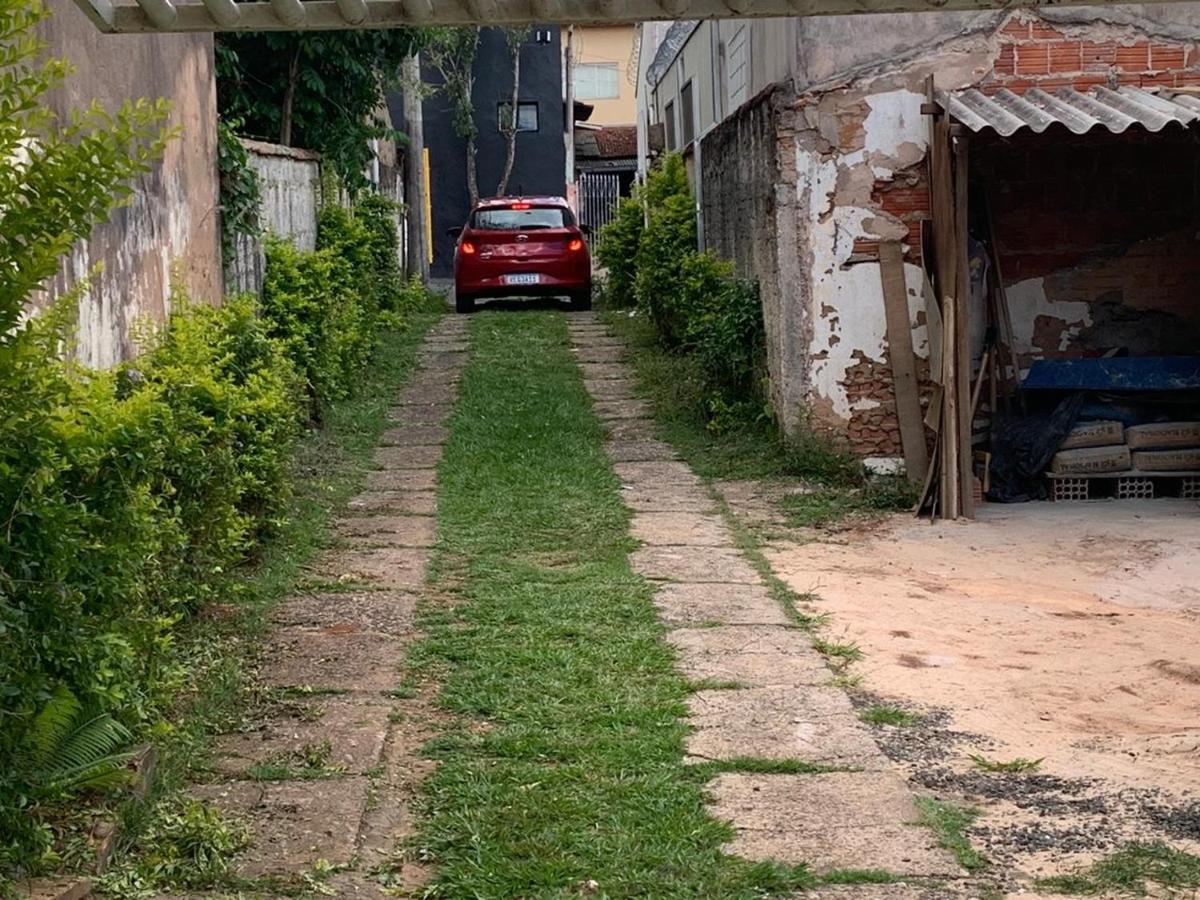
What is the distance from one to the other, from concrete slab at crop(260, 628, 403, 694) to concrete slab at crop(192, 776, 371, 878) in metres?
0.96

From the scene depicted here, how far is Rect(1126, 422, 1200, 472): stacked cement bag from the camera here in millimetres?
9609

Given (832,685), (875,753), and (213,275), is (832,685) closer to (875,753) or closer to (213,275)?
(875,753)

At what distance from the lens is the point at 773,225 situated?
33.1 ft

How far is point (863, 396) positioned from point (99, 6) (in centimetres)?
619

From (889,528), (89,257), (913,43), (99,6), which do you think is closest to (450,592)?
(89,257)

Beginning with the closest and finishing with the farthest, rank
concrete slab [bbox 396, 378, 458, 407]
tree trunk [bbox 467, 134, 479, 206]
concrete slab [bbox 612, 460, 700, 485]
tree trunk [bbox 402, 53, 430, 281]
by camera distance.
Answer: concrete slab [bbox 612, 460, 700, 485] < concrete slab [bbox 396, 378, 458, 407] < tree trunk [bbox 402, 53, 430, 281] < tree trunk [bbox 467, 134, 479, 206]

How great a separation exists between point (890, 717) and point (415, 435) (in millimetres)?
6370

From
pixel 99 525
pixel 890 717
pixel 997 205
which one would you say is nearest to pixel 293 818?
pixel 99 525

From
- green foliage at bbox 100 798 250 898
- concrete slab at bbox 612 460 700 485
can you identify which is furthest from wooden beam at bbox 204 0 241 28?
concrete slab at bbox 612 460 700 485

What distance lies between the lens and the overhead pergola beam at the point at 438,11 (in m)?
4.45

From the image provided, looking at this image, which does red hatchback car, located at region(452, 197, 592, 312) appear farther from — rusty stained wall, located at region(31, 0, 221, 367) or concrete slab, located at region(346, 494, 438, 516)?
rusty stained wall, located at region(31, 0, 221, 367)

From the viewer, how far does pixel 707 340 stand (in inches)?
472

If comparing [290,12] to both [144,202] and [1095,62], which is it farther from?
[1095,62]

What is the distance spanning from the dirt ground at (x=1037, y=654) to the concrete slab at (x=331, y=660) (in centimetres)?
181
